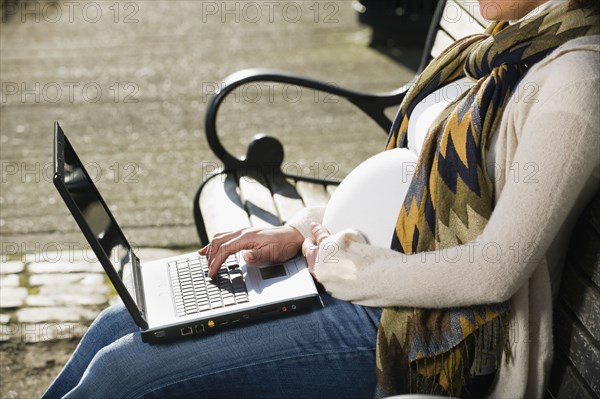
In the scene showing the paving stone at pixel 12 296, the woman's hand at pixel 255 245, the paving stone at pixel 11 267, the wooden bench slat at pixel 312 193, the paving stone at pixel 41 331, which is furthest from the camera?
the paving stone at pixel 11 267

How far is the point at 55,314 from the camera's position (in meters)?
3.18

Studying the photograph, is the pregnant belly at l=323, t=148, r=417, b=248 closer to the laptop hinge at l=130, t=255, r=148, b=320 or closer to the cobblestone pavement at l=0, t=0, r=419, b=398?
the laptop hinge at l=130, t=255, r=148, b=320

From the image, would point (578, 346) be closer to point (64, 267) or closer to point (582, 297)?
point (582, 297)

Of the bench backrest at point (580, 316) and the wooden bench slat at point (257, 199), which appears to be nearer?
the bench backrest at point (580, 316)

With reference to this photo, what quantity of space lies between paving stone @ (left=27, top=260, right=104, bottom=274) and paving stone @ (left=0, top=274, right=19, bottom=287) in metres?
0.08

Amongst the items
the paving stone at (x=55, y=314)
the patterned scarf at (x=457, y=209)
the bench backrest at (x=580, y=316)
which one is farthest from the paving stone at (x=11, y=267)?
the bench backrest at (x=580, y=316)

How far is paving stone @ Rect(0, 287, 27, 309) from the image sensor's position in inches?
127

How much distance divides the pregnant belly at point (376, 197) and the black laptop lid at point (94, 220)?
522 millimetres

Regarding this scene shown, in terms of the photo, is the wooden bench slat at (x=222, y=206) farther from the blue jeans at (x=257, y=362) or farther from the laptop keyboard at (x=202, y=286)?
the blue jeans at (x=257, y=362)

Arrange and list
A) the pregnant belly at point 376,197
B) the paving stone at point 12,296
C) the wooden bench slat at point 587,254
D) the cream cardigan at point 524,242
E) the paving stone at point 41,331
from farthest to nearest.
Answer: the paving stone at point 12,296 < the paving stone at point 41,331 < the pregnant belly at point 376,197 < the wooden bench slat at point 587,254 < the cream cardigan at point 524,242

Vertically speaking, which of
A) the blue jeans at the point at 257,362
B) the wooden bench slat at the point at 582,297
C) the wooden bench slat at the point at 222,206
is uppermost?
the wooden bench slat at the point at 582,297

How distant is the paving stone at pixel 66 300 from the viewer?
10.6ft

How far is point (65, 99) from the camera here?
17.6 ft

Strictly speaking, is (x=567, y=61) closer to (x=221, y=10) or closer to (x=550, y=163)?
(x=550, y=163)
